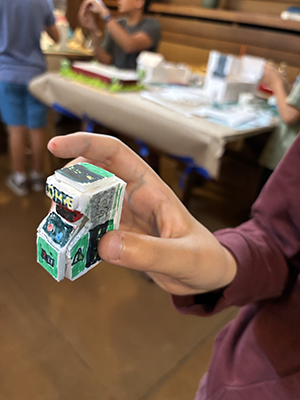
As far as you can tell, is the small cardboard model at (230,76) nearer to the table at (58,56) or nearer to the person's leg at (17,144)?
the table at (58,56)

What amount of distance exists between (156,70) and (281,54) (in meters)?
1.19

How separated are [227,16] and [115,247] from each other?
2.55 meters

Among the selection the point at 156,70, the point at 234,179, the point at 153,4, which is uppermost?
the point at 153,4

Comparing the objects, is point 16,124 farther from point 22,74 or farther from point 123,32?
point 123,32

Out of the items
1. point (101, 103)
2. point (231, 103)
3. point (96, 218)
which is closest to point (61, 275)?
point (96, 218)

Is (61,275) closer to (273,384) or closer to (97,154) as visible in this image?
(97,154)

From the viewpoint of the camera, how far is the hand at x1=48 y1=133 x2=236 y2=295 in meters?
0.31

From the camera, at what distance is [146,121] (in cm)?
117

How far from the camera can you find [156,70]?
152cm

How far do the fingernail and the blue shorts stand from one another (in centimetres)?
147

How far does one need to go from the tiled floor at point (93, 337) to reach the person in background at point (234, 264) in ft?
1.65

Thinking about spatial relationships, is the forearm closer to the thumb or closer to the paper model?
the paper model

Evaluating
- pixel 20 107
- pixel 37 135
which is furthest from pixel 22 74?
pixel 37 135

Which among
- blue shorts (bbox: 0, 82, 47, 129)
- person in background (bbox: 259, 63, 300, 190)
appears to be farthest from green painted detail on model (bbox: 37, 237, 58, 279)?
blue shorts (bbox: 0, 82, 47, 129)
